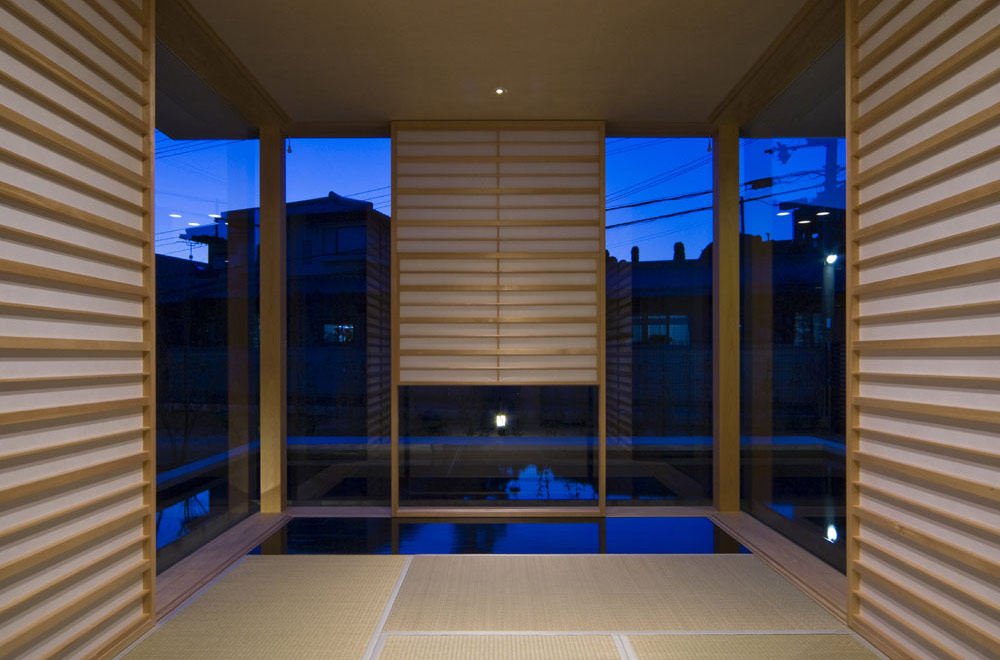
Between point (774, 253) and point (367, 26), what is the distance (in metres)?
2.77

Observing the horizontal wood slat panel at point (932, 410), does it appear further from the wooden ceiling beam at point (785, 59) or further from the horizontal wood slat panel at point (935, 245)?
the wooden ceiling beam at point (785, 59)

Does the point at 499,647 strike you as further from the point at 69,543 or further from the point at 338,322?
the point at 338,322

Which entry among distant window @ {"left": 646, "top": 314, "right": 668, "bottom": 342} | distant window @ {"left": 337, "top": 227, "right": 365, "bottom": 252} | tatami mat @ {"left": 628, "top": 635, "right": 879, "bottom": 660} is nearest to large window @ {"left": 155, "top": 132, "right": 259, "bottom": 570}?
distant window @ {"left": 337, "top": 227, "right": 365, "bottom": 252}

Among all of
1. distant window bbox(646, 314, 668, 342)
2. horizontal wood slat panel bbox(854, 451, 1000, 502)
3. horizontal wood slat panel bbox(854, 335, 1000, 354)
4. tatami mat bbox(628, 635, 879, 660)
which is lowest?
tatami mat bbox(628, 635, 879, 660)

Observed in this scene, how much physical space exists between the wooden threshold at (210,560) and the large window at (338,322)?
45cm

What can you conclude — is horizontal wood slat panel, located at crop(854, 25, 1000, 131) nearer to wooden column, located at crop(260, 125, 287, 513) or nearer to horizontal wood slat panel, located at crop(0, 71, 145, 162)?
horizontal wood slat panel, located at crop(0, 71, 145, 162)

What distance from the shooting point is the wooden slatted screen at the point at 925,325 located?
1813mm

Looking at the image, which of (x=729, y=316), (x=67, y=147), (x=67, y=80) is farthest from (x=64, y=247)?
(x=729, y=316)

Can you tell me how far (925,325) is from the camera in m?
2.08

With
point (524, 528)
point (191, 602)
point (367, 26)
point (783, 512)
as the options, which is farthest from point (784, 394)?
point (191, 602)

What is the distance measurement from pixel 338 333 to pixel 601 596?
8.38 feet

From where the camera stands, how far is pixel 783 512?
368cm

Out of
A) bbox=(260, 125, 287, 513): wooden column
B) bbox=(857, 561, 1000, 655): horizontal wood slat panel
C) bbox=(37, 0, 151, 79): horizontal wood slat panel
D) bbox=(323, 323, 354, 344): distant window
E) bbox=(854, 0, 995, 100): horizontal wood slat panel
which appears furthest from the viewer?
bbox=(323, 323, 354, 344): distant window

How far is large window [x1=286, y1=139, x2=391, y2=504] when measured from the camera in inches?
170
